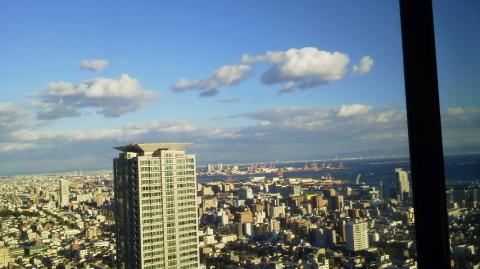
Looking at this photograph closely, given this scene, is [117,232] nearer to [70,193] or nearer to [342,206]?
[70,193]

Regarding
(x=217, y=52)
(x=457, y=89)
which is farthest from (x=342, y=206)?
(x=217, y=52)

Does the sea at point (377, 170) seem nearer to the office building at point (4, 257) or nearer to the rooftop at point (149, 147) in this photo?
the rooftop at point (149, 147)

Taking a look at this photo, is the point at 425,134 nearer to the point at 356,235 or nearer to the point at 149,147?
the point at 356,235

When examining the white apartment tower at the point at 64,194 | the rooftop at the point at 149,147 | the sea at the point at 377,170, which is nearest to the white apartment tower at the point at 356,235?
the sea at the point at 377,170

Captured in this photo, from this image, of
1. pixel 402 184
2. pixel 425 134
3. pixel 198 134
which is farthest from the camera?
pixel 198 134

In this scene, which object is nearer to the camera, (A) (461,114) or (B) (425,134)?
(B) (425,134)

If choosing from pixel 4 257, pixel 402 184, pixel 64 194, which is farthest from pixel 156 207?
pixel 402 184
